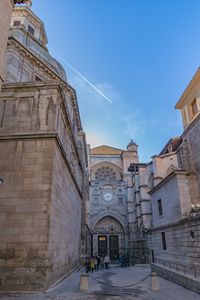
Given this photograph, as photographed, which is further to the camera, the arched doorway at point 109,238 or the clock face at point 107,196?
the clock face at point 107,196

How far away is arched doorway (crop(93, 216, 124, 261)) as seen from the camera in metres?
35.4

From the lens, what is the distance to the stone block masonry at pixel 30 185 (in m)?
8.26

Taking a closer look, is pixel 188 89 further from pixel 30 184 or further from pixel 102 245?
pixel 102 245

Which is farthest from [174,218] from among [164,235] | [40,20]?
[40,20]

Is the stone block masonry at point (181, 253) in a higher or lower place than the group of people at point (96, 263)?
higher

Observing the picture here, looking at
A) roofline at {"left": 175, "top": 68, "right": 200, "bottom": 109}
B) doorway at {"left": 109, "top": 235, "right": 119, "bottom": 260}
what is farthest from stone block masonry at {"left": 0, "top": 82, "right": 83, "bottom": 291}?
doorway at {"left": 109, "top": 235, "right": 119, "bottom": 260}

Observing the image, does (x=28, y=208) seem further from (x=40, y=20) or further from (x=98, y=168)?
(x=98, y=168)

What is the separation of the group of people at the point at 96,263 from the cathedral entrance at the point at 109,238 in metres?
12.1

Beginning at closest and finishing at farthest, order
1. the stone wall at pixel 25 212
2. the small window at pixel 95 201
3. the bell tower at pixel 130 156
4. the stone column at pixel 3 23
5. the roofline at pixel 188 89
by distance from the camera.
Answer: the stone column at pixel 3 23 < the stone wall at pixel 25 212 < the roofline at pixel 188 89 < the small window at pixel 95 201 < the bell tower at pixel 130 156

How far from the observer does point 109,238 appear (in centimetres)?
3641

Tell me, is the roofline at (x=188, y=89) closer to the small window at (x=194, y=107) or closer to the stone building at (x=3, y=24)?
the small window at (x=194, y=107)

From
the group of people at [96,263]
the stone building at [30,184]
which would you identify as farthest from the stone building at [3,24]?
the group of people at [96,263]

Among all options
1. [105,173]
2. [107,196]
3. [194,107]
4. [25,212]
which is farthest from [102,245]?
[25,212]

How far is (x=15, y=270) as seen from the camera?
8203 mm
